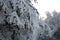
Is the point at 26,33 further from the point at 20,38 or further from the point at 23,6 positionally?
the point at 23,6

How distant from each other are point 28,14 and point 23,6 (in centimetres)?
55

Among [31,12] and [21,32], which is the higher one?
[31,12]

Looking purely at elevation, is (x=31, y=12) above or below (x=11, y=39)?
above

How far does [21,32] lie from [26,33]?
0.52 m

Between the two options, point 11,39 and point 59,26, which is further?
point 11,39

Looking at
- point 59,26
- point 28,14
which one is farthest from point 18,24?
point 59,26

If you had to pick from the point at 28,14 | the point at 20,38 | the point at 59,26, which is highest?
the point at 28,14

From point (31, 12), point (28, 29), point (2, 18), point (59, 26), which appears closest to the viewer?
point (59, 26)

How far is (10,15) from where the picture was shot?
727 cm

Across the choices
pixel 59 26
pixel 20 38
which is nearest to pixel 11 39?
pixel 20 38

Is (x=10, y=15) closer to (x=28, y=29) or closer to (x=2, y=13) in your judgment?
(x=2, y=13)

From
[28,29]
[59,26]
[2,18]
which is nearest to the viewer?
[59,26]

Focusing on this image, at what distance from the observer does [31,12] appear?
8.94 meters

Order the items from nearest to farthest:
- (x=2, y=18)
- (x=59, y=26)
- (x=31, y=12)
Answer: (x=59, y=26), (x=2, y=18), (x=31, y=12)
